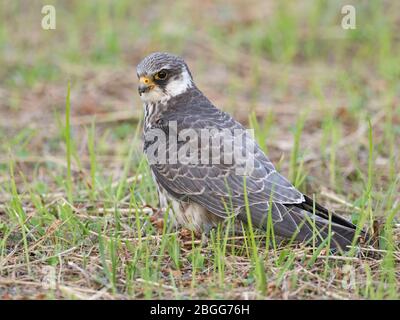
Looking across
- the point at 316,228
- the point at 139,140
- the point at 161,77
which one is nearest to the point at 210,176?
the point at 316,228

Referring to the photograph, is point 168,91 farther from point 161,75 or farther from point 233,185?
point 233,185

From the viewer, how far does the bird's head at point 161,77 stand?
16.3ft

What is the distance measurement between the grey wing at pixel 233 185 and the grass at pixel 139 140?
16cm

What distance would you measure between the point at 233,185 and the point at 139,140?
2344mm

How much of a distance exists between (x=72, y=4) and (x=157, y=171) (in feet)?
18.5

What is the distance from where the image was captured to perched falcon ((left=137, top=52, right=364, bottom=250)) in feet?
14.2

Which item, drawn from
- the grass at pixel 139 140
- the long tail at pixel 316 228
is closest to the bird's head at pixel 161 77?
the grass at pixel 139 140

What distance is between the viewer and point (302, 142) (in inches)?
265

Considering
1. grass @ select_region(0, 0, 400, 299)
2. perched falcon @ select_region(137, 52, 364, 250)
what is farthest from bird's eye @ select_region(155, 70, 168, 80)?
grass @ select_region(0, 0, 400, 299)

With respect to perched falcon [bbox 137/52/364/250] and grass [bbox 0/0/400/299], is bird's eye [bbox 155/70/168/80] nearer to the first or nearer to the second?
perched falcon [bbox 137/52/364/250]

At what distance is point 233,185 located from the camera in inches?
178
